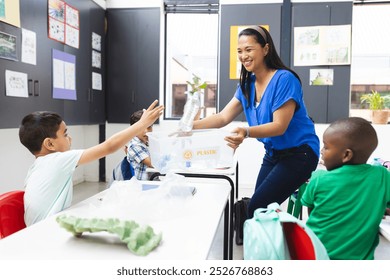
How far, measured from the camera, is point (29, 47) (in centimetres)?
284

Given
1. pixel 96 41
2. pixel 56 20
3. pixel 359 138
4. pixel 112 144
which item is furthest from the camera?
pixel 96 41

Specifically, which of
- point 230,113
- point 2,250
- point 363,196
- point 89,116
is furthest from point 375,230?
point 89,116

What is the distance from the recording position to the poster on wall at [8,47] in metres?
2.50

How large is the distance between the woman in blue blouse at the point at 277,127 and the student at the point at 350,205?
0.50 meters

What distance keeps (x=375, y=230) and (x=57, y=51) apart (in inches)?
122

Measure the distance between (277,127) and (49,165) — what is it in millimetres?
974

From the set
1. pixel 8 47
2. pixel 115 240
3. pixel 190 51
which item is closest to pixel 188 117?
pixel 115 240

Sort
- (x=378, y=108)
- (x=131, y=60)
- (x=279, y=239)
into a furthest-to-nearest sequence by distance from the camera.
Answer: (x=131, y=60)
(x=378, y=108)
(x=279, y=239)

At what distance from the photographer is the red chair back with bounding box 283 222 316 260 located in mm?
780

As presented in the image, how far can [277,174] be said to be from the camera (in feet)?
5.52

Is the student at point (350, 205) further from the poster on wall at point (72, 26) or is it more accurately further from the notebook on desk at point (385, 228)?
the poster on wall at point (72, 26)

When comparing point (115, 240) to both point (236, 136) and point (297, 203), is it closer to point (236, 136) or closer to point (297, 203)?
point (236, 136)

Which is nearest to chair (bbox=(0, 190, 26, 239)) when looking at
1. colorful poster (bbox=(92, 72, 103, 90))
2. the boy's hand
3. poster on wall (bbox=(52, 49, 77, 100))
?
the boy's hand

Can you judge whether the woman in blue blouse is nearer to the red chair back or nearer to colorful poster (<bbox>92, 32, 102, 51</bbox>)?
the red chair back
